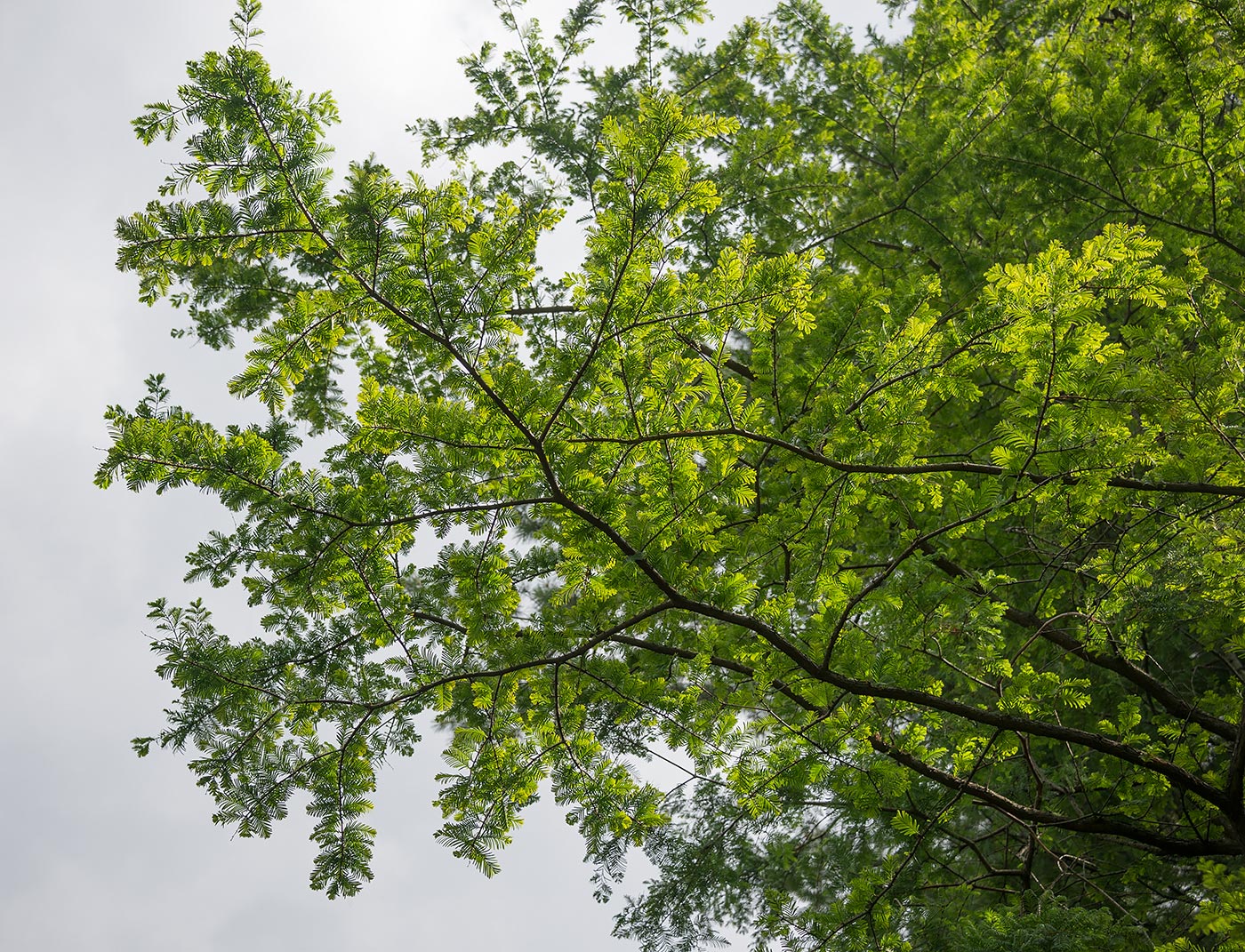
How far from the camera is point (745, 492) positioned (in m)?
3.58

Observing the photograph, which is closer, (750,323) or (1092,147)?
(750,323)

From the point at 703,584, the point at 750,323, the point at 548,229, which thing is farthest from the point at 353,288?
the point at 703,584

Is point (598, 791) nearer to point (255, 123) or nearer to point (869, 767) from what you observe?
point (869, 767)

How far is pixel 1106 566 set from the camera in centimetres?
394

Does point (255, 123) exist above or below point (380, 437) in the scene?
above

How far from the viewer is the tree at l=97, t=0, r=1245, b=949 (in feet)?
10.4

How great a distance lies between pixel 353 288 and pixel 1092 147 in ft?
13.9

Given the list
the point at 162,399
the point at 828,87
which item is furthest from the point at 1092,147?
the point at 162,399

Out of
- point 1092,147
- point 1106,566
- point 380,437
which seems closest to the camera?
point 380,437

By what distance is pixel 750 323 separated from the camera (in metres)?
3.47

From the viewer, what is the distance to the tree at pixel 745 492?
3168 mm

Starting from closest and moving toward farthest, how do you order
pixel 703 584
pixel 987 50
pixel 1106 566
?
pixel 703 584 → pixel 1106 566 → pixel 987 50

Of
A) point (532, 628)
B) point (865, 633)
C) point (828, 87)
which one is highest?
point (828, 87)

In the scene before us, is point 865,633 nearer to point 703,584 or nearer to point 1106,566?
point 703,584
